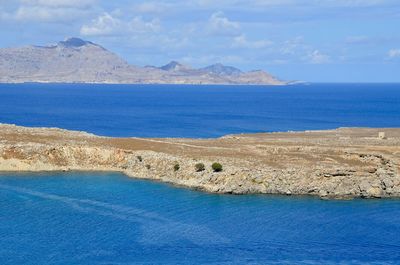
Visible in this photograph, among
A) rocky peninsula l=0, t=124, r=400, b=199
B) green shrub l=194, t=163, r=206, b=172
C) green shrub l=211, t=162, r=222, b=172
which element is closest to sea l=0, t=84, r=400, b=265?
rocky peninsula l=0, t=124, r=400, b=199

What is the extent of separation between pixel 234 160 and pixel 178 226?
2194cm

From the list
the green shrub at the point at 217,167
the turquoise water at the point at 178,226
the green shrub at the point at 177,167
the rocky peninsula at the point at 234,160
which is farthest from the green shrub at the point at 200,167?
the turquoise water at the point at 178,226

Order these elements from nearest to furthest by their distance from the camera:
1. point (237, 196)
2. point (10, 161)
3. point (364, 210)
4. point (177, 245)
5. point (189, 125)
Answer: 1. point (177, 245)
2. point (364, 210)
3. point (237, 196)
4. point (10, 161)
5. point (189, 125)

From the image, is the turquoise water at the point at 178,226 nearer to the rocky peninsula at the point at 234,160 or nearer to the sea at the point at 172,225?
the sea at the point at 172,225

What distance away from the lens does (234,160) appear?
73750 mm

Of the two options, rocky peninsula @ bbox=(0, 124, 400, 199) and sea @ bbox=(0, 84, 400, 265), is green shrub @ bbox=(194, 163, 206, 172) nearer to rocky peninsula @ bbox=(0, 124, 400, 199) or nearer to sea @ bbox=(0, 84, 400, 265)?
rocky peninsula @ bbox=(0, 124, 400, 199)

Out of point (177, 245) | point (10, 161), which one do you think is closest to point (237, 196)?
point (177, 245)

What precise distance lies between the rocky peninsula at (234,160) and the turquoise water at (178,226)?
2448 millimetres

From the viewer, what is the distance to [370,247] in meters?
48.6

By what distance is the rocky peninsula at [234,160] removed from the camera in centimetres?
6644

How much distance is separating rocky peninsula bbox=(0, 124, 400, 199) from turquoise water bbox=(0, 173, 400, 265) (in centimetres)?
245

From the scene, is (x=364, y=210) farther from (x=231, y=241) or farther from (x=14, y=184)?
(x=14, y=184)

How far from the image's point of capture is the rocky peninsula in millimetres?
66438

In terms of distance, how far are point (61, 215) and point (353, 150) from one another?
3955 cm
